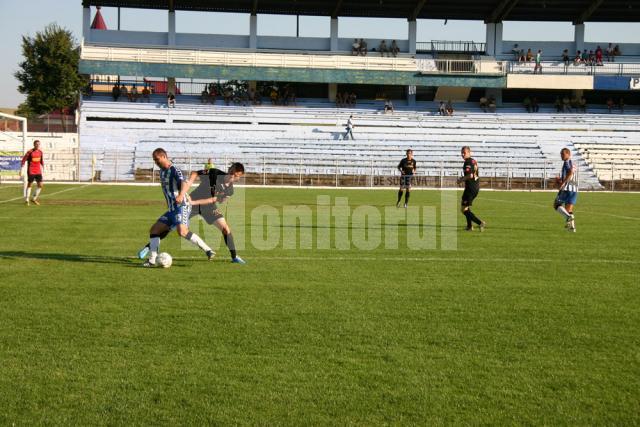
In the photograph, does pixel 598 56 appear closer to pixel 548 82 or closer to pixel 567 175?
pixel 548 82

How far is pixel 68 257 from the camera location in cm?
1107

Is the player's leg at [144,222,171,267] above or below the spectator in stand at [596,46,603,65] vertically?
below

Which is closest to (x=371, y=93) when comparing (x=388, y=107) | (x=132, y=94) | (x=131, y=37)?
(x=388, y=107)

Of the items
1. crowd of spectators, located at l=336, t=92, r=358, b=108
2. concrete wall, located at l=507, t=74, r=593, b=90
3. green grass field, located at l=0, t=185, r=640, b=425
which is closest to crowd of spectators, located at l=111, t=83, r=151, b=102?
crowd of spectators, located at l=336, t=92, r=358, b=108

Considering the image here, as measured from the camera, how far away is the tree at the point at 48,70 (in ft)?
211

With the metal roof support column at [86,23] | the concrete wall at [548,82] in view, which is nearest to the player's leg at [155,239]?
the concrete wall at [548,82]

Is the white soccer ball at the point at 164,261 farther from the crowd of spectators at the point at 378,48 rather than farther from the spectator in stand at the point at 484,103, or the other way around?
the spectator in stand at the point at 484,103

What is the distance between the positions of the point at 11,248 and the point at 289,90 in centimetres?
4122

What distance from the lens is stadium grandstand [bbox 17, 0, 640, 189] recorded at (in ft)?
144

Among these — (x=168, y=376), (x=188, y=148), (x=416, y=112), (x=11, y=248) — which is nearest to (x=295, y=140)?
(x=188, y=148)

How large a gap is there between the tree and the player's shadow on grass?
56.4 metres

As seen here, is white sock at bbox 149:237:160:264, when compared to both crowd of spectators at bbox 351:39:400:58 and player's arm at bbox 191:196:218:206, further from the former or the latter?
crowd of spectators at bbox 351:39:400:58

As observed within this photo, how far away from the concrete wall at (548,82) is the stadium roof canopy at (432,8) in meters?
4.87

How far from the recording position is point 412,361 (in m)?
5.64
